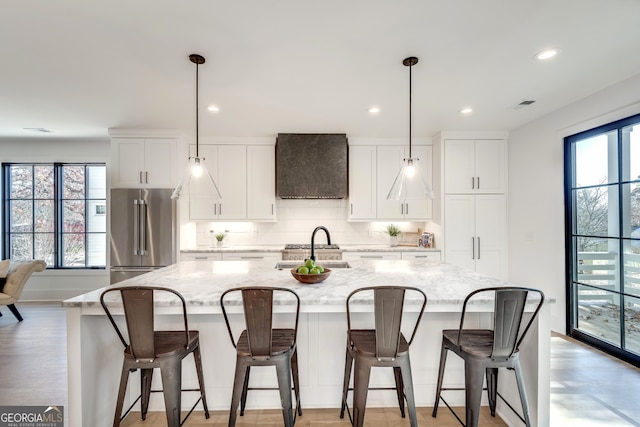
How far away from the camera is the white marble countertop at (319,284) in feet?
5.42

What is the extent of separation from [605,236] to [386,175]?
255cm

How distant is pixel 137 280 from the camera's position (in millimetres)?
2076

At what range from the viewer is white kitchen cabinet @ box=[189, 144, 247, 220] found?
4.32m

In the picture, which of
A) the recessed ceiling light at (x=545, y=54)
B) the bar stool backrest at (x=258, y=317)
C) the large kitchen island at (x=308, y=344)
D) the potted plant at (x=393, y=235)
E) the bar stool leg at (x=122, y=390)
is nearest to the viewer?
the bar stool backrest at (x=258, y=317)

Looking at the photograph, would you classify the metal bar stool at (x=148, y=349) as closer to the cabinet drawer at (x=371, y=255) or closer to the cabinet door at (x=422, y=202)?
the cabinet drawer at (x=371, y=255)

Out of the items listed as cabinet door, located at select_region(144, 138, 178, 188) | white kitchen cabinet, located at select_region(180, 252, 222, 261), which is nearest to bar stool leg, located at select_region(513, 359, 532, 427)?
white kitchen cabinet, located at select_region(180, 252, 222, 261)

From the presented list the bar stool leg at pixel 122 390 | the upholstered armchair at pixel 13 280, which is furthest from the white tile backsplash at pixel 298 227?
the bar stool leg at pixel 122 390

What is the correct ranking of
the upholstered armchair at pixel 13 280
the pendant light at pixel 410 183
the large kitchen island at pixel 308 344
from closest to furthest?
the large kitchen island at pixel 308 344, the pendant light at pixel 410 183, the upholstered armchair at pixel 13 280

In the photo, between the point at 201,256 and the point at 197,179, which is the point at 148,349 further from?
the point at 201,256

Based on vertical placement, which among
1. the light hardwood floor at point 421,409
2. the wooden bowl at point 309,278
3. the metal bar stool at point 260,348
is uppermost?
the wooden bowl at point 309,278

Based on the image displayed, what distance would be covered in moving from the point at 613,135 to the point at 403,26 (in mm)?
2691

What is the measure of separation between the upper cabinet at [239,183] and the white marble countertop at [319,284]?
169 cm

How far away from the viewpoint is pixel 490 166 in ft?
13.6

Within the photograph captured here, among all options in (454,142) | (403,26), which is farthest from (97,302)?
(454,142)
